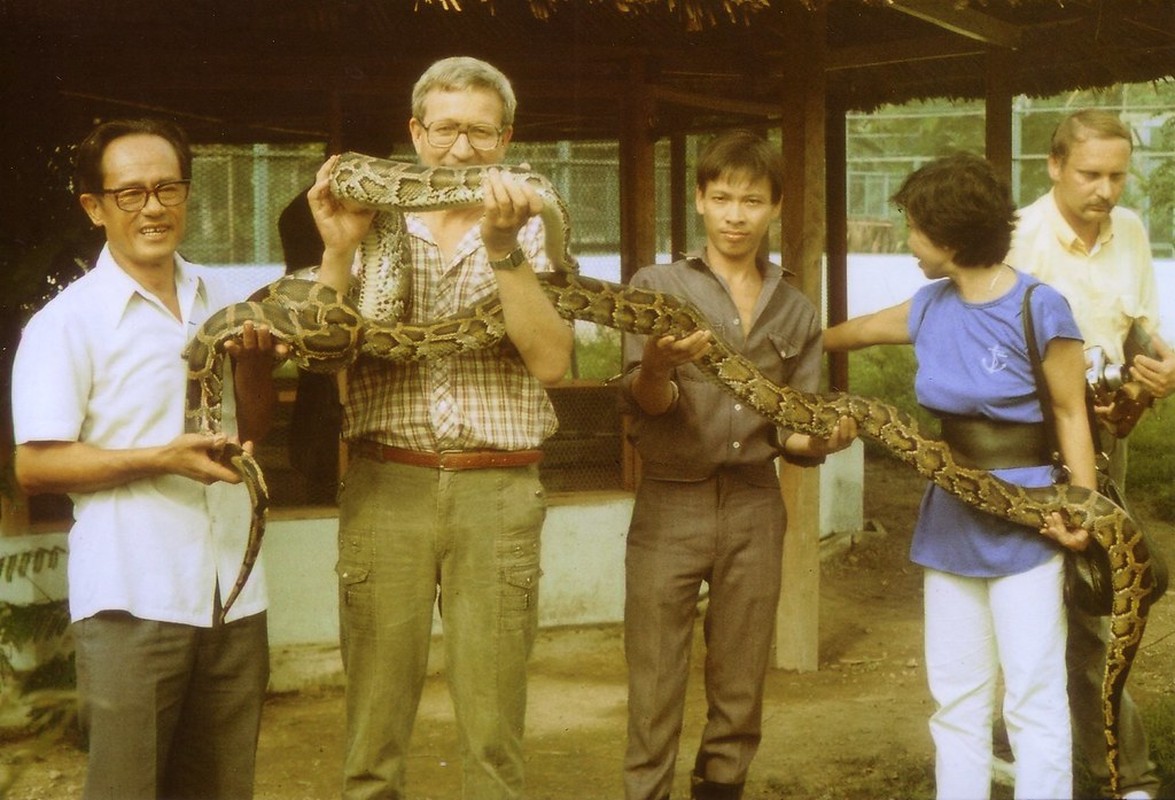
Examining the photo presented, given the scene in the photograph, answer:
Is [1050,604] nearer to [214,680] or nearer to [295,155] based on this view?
[214,680]

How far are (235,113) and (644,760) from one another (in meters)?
7.11

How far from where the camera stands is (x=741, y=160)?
13.7 feet

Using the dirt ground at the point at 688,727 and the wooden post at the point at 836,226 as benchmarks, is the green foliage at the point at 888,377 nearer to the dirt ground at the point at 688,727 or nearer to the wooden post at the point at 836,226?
the wooden post at the point at 836,226

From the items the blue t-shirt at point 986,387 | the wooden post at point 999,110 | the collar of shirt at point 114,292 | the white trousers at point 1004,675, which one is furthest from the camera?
the wooden post at point 999,110

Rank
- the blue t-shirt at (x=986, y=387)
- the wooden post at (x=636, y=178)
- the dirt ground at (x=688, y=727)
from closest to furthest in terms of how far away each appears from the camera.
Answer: the blue t-shirt at (x=986, y=387) → the dirt ground at (x=688, y=727) → the wooden post at (x=636, y=178)

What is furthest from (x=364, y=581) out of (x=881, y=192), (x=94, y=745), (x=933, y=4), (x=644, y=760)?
(x=881, y=192)

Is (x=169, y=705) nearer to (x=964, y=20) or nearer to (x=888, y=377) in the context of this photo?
(x=964, y=20)

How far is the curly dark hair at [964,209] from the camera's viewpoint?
3.91 metres

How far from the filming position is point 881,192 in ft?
94.0

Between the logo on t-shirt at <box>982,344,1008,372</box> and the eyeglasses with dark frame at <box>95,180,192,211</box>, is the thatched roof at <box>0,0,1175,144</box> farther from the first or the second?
the eyeglasses with dark frame at <box>95,180,192,211</box>

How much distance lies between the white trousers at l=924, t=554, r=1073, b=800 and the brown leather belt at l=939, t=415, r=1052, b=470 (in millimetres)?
335

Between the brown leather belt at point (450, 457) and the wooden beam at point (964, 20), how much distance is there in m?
3.53

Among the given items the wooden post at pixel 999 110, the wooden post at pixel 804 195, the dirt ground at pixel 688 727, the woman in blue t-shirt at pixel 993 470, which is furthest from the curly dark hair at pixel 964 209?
the wooden post at pixel 999 110

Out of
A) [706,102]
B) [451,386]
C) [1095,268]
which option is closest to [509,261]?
[451,386]
